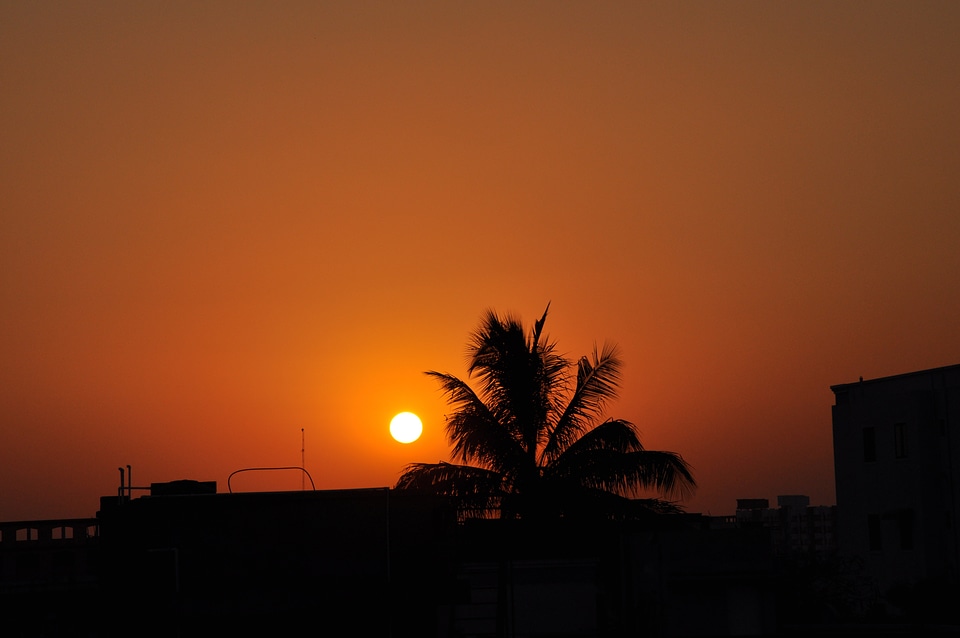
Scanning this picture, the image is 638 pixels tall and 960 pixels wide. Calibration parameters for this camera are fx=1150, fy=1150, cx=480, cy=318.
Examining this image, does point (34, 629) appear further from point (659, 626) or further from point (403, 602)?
point (659, 626)

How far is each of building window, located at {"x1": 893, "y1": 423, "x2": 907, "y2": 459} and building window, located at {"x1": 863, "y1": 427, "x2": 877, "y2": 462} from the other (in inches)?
57.6

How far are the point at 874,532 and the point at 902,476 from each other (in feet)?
12.0

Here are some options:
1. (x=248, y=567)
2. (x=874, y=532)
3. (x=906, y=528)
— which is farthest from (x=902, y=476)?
(x=248, y=567)

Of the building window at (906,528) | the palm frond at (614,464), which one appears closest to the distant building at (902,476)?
the building window at (906,528)

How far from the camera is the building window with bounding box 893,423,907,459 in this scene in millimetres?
52031

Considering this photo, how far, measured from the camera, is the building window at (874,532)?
5397cm

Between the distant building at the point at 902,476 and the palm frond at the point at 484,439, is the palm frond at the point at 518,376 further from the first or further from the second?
the distant building at the point at 902,476

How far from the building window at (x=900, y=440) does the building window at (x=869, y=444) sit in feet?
4.80

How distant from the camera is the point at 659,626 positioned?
1406 inches

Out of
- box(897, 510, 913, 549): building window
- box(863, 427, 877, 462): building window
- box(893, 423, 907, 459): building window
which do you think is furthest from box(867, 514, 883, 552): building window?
box(893, 423, 907, 459): building window

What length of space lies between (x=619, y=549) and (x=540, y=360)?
7157mm

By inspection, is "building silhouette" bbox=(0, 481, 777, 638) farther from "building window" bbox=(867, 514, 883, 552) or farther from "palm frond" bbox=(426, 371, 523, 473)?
"building window" bbox=(867, 514, 883, 552)

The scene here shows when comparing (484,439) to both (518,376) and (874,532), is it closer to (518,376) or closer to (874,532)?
(518,376)

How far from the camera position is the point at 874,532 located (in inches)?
2141
